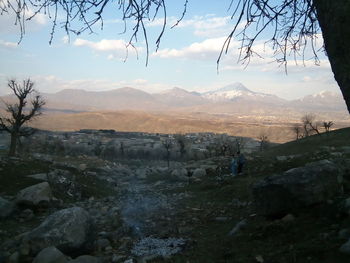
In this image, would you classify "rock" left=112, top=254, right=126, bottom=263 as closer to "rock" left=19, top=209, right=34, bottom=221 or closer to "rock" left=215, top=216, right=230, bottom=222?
"rock" left=215, top=216, right=230, bottom=222

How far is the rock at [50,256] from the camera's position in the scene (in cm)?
577

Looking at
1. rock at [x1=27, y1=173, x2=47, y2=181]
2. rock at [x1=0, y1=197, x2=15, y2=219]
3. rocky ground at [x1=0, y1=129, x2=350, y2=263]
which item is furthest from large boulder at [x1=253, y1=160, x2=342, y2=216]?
rock at [x1=27, y1=173, x2=47, y2=181]

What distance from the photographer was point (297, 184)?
689 cm

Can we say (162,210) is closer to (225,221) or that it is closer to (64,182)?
(225,221)

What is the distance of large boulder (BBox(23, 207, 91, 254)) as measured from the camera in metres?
6.50

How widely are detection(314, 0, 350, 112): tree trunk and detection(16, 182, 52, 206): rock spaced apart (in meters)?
10.4

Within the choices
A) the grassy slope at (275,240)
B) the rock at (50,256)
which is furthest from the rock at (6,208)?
the grassy slope at (275,240)

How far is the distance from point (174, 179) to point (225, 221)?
15186 mm

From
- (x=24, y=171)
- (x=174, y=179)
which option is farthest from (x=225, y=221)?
(x=174, y=179)

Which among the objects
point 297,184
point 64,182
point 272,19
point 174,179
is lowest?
point 174,179

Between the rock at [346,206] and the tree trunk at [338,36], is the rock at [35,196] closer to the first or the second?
the rock at [346,206]

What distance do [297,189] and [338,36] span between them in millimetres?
4315

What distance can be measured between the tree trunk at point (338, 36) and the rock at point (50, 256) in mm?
4843

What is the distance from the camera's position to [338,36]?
3.13 metres
